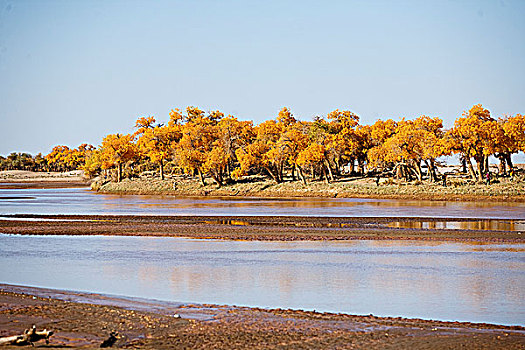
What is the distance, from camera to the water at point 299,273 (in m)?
14.7

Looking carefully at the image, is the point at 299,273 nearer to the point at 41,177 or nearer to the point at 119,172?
the point at 119,172

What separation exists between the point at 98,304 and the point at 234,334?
3.92 metres

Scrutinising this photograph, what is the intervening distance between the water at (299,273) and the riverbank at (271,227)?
2518mm

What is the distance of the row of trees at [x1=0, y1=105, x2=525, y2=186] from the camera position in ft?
222

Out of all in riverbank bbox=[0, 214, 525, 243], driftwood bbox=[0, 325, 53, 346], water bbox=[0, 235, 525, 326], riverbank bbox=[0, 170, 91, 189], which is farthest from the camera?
riverbank bbox=[0, 170, 91, 189]

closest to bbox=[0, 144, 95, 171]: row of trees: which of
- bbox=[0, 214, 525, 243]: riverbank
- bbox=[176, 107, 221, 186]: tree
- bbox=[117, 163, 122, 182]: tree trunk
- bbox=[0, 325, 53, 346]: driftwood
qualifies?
bbox=[117, 163, 122, 182]: tree trunk

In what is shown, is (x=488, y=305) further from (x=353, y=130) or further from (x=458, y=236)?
(x=353, y=130)

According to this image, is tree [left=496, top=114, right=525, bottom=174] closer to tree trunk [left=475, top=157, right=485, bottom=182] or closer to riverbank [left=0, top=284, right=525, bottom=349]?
tree trunk [left=475, top=157, right=485, bottom=182]

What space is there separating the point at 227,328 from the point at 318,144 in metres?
62.6

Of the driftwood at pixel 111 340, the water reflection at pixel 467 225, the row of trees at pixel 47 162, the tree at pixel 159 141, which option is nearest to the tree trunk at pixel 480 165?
the water reflection at pixel 467 225

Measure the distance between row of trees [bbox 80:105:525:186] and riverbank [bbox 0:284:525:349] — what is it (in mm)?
56773

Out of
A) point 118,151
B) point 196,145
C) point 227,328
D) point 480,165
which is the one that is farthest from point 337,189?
point 227,328

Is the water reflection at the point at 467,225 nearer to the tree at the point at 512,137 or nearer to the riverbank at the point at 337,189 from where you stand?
the riverbank at the point at 337,189

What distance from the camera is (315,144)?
72562 millimetres
